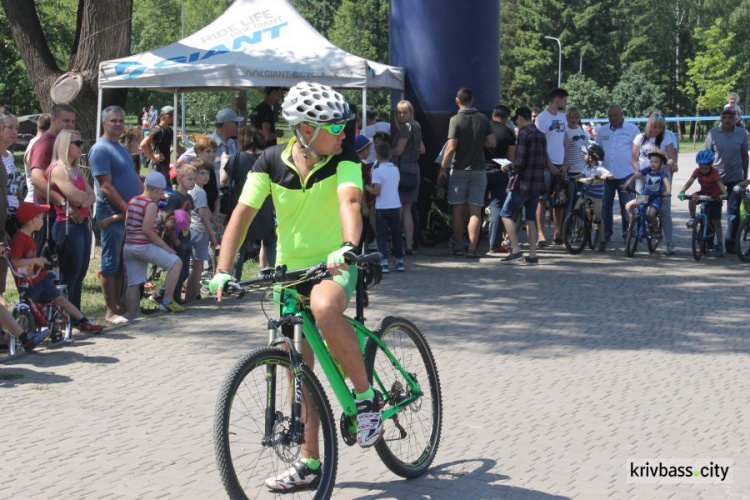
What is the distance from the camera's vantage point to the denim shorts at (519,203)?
545 inches

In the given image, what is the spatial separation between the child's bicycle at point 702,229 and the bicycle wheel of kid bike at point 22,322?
872 centimetres

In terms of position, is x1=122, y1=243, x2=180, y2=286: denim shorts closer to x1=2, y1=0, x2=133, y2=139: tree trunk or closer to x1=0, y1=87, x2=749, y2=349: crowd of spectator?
x1=0, y1=87, x2=749, y2=349: crowd of spectator

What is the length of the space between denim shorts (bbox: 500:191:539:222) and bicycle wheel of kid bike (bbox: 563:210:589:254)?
0.89 m

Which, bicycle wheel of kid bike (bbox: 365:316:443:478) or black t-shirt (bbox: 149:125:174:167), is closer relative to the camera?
bicycle wheel of kid bike (bbox: 365:316:443:478)

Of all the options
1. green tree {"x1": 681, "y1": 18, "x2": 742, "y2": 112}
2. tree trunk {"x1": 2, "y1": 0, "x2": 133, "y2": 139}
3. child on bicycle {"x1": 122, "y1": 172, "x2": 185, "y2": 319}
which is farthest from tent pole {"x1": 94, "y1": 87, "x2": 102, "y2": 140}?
green tree {"x1": 681, "y1": 18, "x2": 742, "y2": 112}

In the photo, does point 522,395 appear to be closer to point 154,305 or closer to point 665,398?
point 665,398

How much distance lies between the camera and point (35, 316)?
871 centimetres

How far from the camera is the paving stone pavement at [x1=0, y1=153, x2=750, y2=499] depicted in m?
5.64

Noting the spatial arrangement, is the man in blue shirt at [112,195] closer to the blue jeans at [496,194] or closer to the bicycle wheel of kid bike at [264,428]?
the bicycle wheel of kid bike at [264,428]

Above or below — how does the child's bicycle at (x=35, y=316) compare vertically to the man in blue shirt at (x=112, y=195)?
below

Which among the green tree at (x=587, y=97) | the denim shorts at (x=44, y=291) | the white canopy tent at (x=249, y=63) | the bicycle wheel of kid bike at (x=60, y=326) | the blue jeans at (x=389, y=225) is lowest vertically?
the bicycle wheel of kid bike at (x=60, y=326)

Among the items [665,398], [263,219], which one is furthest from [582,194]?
[665,398]

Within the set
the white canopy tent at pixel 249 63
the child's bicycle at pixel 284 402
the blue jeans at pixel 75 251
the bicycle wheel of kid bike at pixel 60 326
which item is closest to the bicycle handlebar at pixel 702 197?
the white canopy tent at pixel 249 63

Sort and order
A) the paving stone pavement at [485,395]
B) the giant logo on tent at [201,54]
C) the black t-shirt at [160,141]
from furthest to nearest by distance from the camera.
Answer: the black t-shirt at [160,141] → the giant logo on tent at [201,54] → the paving stone pavement at [485,395]
